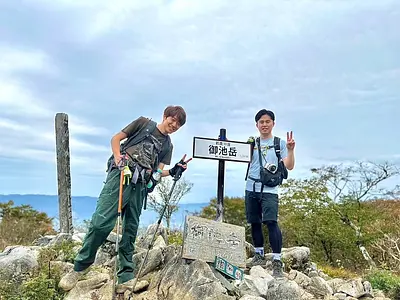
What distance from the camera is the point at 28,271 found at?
5.59 meters

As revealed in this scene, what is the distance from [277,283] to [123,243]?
1718 mm

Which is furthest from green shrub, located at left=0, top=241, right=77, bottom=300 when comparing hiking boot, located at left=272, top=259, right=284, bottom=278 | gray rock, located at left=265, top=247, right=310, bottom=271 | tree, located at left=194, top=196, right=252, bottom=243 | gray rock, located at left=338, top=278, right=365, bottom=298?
tree, located at left=194, top=196, right=252, bottom=243

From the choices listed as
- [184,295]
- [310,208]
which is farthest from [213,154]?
[310,208]

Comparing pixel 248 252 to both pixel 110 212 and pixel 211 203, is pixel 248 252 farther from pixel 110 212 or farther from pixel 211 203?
pixel 211 203

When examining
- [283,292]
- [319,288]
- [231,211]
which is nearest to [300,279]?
[319,288]

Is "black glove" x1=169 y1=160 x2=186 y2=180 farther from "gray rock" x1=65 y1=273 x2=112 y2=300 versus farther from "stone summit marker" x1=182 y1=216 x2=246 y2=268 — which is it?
"gray rock" x1=65 y1=273 x2=112 y2=300

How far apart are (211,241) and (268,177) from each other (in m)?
1.01

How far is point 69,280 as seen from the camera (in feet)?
16.5

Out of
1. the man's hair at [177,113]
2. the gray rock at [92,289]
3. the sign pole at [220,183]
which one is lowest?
the gray rock at [92,289]

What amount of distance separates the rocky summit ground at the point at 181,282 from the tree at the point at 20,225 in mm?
4335

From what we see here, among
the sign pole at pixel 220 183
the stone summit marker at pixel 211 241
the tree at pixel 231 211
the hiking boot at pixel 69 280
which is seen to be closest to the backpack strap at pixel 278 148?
the sign pole at pixel 220 183

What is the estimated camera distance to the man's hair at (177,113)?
480 centimetres

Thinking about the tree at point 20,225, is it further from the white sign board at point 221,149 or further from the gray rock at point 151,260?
the white sign board at point 221,149

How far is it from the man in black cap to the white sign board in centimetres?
13
